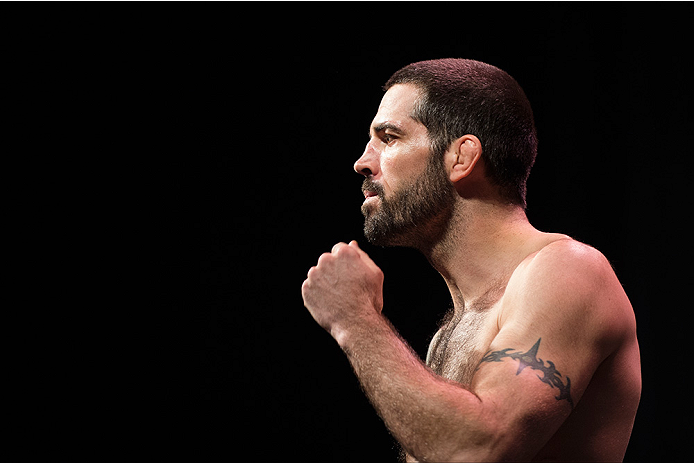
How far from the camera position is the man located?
963 millimetres

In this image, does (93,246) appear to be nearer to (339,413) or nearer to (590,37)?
(339,413)

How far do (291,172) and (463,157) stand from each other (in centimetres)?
125

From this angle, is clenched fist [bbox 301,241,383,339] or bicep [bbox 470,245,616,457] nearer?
bicep [bbox 470,245,616,457]

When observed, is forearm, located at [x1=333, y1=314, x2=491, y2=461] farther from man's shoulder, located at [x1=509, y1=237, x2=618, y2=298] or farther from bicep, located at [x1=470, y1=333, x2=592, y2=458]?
man's shoulder, located at [x1=509, y1=237, x2=618, y2=298]

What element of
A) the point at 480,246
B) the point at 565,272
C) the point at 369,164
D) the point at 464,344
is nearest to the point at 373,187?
the point at 369,164

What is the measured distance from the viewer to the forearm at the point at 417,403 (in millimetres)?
938

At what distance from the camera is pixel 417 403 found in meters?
0.97

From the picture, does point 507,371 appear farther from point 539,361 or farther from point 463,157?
point 463,157

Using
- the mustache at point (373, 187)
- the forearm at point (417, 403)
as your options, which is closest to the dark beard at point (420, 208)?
the mustache at point (373, 187)

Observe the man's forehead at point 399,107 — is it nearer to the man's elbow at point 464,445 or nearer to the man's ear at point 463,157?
the man's ear at point 463,157

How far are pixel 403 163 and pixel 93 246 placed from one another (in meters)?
1.38

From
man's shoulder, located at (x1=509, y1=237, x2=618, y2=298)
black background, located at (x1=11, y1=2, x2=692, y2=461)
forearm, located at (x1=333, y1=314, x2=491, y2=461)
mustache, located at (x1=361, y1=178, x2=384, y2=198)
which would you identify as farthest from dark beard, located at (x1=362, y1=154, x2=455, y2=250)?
black background, located at (x1=11, y1=2, x2=692, y2=461)

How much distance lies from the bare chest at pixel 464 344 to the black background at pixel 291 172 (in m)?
1.11

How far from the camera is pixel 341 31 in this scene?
104 inches
